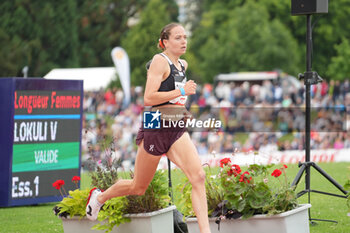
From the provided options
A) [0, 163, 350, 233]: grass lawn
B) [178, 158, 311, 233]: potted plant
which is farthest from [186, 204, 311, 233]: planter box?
[0, 163, 350, 233]: grass lawn

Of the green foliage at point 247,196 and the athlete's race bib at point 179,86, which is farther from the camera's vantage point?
the green foliage at point 247,196

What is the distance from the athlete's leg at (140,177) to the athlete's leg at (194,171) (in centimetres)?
22

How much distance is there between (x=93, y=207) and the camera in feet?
23.7

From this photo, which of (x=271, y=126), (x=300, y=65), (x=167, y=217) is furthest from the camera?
(x=300, y=65)

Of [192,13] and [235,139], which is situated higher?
[192,13]

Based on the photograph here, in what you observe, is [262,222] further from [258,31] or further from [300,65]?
[300,65]

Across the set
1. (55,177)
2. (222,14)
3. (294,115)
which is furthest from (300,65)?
(55,177)

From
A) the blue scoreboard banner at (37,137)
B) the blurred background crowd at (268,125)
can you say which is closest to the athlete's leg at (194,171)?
the blue scoreboard banner at (37,137)

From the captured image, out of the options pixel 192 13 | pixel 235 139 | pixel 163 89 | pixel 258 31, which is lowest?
pixel 235 139

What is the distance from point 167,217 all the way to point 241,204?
819 mm

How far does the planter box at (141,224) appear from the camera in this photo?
7.14 metres

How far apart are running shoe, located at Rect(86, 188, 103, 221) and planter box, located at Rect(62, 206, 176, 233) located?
22 cm

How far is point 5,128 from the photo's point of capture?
1059 cm

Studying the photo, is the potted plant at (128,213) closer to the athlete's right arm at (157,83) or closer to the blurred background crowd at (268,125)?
the athlete's right arm at (157,83)
